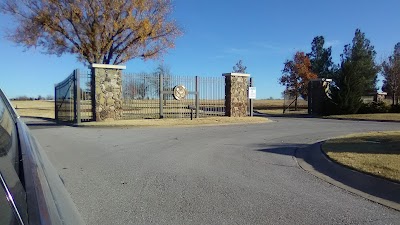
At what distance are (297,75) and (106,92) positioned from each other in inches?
1253

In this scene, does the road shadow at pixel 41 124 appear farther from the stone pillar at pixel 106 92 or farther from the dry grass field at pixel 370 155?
the dry grass field at pixel 370 155

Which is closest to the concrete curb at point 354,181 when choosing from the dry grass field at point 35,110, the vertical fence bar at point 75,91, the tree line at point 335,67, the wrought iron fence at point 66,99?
the vertical fence bar at point 75,91

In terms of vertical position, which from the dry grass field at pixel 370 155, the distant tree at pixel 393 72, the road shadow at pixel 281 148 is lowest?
the road shadow at pixel 281 148

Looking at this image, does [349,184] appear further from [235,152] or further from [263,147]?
[263,147]

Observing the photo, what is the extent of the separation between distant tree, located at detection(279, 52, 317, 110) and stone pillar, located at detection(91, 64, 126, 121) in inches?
1171

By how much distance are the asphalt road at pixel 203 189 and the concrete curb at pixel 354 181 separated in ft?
0.80

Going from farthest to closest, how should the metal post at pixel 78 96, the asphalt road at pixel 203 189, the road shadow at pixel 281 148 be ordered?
1. the metal post at pixel 78 96
2. the road shadow at pixel 281 148
3. the asphalt road at pixel 203 189

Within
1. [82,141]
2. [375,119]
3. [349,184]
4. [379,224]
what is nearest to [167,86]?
[82,141]

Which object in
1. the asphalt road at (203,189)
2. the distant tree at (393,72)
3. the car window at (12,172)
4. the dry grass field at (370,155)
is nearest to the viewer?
the car window at (12,172)

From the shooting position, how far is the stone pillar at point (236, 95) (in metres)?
25.9

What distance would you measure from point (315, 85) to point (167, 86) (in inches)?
635

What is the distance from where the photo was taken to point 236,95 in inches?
1030

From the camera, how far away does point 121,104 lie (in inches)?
893

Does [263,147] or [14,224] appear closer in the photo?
[14,224]
